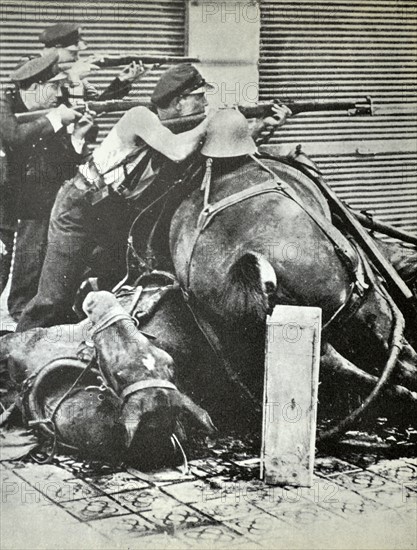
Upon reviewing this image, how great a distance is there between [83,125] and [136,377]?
130 centimetres

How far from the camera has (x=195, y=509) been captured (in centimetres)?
526

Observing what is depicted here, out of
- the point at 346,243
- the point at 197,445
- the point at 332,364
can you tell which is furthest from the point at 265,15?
the point at 197,445

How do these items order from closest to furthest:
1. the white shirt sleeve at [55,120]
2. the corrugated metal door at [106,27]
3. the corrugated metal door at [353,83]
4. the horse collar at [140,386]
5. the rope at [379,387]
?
1. the corrugated metal door at [106,27]
2. the white shirt sleeve at [55,120]
3. the horse collar at [140,386]
4. the corrugated metal door at [353,83]
5. the rope at [379,387]

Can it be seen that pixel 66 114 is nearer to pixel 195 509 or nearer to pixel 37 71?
pixel 37 71

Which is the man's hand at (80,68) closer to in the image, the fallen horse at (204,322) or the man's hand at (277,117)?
the fallen horse at (204,322)

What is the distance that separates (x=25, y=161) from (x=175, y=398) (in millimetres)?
1418

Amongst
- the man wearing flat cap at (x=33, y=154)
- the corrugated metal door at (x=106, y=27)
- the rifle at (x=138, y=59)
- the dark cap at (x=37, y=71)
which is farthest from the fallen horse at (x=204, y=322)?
the dark cap at (x=37, y=71)

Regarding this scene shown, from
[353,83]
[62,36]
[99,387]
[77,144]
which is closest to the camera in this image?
[62,36]

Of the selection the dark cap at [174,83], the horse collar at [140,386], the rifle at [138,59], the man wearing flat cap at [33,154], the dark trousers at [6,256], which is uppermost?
the rifle at [138,59]

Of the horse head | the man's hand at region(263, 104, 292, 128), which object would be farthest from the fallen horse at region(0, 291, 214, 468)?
the man's hand at region(263, 104, 292, 128)

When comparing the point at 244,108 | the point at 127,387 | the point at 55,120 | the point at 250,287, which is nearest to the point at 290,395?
the point at 250,287

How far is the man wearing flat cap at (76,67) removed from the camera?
5082 millimetres

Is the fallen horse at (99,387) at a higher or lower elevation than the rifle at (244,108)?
lower

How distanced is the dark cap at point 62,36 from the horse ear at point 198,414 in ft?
6.11
